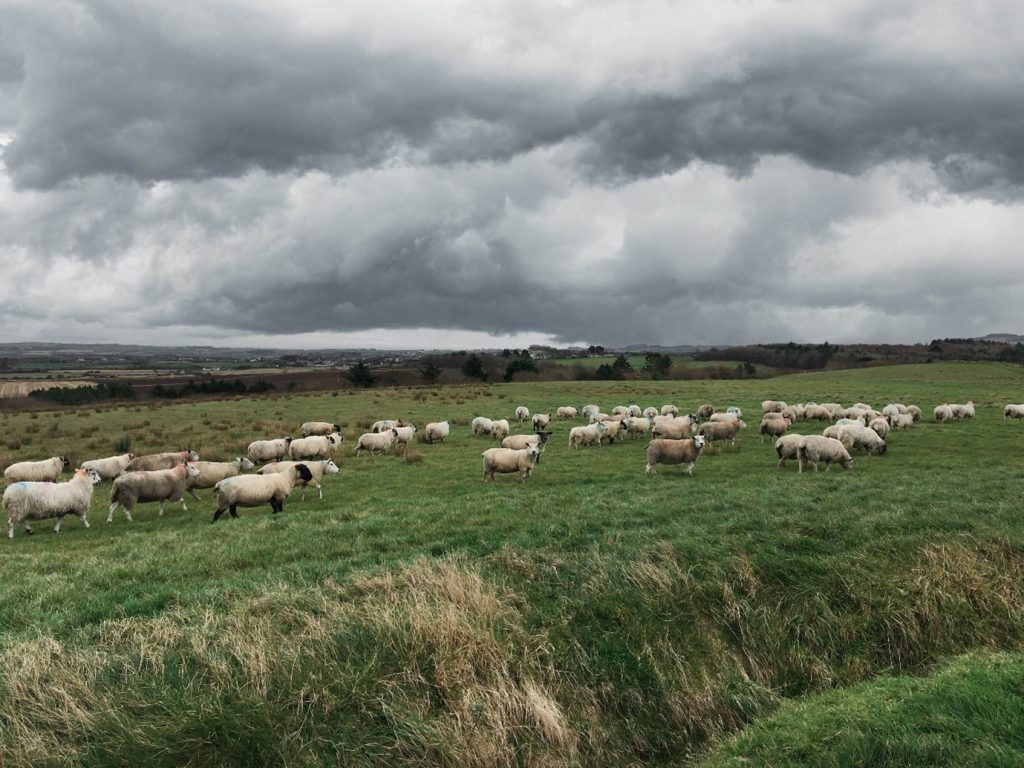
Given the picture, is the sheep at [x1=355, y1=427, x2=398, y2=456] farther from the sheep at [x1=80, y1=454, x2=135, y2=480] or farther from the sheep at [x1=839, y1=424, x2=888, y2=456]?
the sheep at [x1=839, y1=424, x2=888, y2=456]

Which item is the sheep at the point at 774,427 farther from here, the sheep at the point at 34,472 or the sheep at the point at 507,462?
the sheep at the point at 34,472

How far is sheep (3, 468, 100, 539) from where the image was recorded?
14199mm

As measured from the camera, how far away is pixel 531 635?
7793 mm

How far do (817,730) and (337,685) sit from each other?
210 inches

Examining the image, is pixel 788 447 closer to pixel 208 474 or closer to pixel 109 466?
pixel 208 474

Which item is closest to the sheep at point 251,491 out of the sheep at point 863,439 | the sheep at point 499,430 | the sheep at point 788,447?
the sheep at point 499,430

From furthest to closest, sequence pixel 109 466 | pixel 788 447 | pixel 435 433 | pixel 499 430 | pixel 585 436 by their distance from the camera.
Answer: pixel 499 430 → pixel 435 433 → pixel 585 436 → pixel 109 466 → pixel 788 447

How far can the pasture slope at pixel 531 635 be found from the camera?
6.11 meters

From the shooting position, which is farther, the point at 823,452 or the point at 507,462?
the point at 823,452

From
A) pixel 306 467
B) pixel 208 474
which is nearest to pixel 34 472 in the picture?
pixel 208 474

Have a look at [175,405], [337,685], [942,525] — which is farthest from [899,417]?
[175,405]

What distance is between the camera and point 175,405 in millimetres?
51938

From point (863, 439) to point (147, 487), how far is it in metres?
25.5

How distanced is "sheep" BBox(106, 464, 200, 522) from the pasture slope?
141 centimetres
